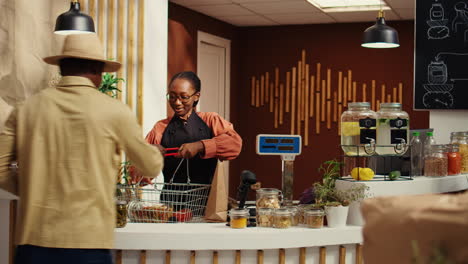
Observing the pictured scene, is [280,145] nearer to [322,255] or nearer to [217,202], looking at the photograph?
[217,202]

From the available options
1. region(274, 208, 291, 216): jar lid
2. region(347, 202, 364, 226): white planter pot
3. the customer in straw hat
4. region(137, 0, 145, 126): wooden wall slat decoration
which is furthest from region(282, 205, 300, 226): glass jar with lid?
region(137, 0, 145, 126): wooden wall slat decoration

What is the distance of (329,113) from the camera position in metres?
8.64

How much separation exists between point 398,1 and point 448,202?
6.30 metres

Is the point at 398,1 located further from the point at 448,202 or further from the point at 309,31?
the point at 448,202

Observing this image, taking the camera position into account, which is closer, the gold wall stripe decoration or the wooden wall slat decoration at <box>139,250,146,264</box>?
the wooden wall slat decoration at <box>139,250,146,264</box>

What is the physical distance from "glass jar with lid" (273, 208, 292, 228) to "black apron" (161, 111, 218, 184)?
2.35 feet

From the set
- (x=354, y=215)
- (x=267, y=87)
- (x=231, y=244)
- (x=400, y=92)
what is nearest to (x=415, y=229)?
(x=231, y=244)

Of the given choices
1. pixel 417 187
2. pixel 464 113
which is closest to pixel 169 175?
pixel 417 187

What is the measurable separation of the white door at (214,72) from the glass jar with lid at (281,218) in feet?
17.2

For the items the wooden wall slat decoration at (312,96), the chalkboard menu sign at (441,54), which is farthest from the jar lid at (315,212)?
the wooden wall slat decoration at (312,96)

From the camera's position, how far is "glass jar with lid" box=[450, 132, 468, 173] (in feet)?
14.2

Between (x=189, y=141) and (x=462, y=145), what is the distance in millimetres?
1822

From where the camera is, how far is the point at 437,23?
5586 millimetres

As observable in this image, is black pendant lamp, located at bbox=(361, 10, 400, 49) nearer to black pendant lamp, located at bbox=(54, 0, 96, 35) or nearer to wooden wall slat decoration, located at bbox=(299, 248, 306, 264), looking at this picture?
black pendant lamp, located at bbox=(54, 0, 96, 35)
